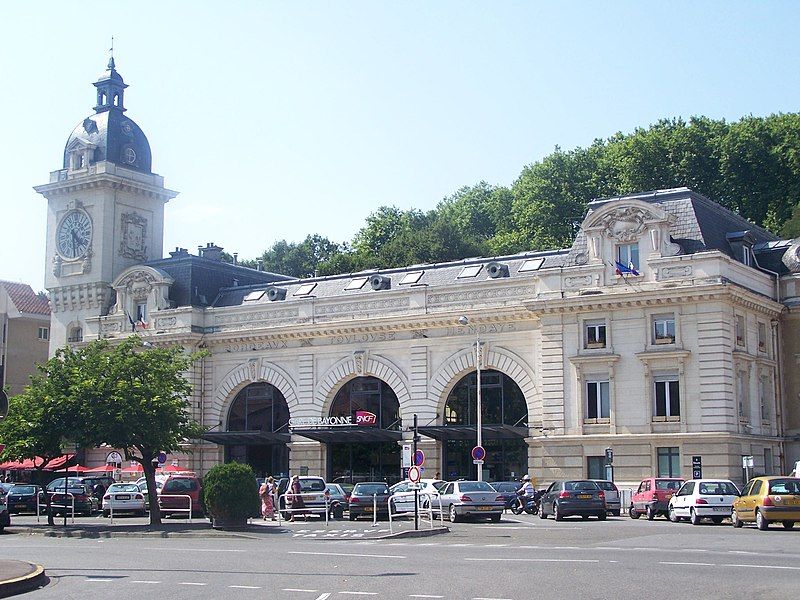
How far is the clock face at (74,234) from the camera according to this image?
71125 mm

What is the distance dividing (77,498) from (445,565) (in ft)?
105

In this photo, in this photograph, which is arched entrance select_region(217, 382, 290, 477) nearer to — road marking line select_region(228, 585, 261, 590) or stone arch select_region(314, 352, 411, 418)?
stone arch select_region(314, 352, 411, 418)

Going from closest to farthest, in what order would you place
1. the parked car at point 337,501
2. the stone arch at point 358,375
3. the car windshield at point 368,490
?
the car windshield at point 368,490, the parked car at point 337,501, the stone arch at point 358,375

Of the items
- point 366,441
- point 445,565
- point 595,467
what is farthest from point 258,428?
point 445,565

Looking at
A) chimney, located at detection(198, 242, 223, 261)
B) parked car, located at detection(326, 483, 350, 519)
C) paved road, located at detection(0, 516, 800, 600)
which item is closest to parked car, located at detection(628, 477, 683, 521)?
paved road, located at detection(0, 516, 800, 600)

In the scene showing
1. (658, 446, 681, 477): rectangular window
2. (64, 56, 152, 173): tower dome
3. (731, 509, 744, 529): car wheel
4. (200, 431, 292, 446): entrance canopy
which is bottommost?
(731, 509, 744, 529): car wheel

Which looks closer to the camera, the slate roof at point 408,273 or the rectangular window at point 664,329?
the rectangular window at point 664,329

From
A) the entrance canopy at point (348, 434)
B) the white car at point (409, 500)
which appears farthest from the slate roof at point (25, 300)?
the white car at point (409, 500)

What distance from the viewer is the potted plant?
121 ft

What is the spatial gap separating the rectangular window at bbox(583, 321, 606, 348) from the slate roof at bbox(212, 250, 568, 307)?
3.45 metres

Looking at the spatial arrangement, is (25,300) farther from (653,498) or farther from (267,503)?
(653,498)

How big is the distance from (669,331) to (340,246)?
54.8 m

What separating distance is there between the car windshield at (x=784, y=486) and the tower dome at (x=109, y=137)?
49.2 m

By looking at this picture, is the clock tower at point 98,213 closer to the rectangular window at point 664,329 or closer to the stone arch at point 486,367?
the stone arch at point 486,367
